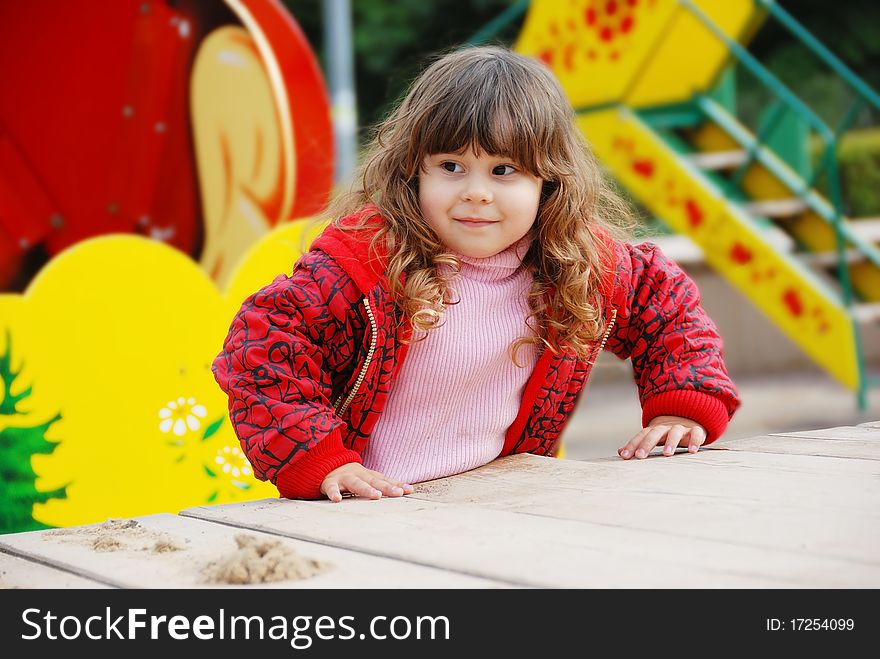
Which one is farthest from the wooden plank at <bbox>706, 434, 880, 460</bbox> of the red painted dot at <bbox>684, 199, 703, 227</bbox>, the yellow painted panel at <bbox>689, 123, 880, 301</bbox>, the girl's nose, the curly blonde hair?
the yellow painted panel at <bbox>689, 123, 880, 301</bbox>

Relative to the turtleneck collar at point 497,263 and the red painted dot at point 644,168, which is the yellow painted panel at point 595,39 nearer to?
the red painted dot at point 644,168

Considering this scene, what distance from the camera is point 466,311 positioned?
2082mm

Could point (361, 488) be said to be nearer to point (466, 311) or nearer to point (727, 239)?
point (466, 311)

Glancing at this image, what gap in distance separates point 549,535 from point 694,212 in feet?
16.2

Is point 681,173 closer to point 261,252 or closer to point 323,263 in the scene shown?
point 261,252

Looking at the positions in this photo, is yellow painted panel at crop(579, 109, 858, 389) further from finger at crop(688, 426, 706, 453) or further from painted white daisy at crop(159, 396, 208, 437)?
finger at crop(688, 426, 706, 453)

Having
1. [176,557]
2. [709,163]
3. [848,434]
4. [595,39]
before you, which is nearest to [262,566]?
[176,557]

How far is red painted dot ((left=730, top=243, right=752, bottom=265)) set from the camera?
5770 mm

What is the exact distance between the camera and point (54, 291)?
2.65 metres

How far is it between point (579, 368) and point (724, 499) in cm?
79

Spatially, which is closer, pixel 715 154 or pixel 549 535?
pixel 549 535

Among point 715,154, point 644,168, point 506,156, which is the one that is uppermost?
point 715,154
